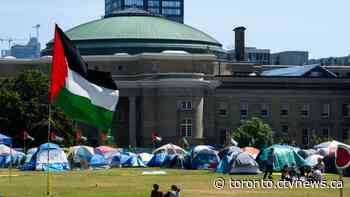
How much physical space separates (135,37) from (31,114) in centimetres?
3960

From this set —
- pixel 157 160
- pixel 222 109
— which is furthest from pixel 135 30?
pixel 157 160

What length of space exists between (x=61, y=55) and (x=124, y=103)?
89.5m

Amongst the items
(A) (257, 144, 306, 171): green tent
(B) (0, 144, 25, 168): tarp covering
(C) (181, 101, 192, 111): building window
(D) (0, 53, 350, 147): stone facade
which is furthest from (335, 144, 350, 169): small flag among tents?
(C) (181, 101, 192, 111): building window

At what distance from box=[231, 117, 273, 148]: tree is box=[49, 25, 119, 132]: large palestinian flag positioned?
7060 centimetres

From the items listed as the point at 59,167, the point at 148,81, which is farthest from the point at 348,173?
the point at 148,81

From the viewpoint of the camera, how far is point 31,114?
93.1 m

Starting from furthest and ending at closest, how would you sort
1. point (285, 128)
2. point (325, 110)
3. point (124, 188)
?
point (325, 110) < point (285, 128) < point (124, 188)

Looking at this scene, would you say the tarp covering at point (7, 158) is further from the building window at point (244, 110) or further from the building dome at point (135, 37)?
the building dome at point (135, 37)

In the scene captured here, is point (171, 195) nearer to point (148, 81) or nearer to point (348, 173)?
point (348, 173)

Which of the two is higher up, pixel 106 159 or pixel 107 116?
pixel 107 116

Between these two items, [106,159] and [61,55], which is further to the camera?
[106,159]

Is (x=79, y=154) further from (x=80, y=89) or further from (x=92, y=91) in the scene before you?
→ (x=92, y=91)

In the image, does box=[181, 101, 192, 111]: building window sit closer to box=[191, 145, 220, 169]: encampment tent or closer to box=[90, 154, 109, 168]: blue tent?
box=[90, 154, 109, 168]: blue tent

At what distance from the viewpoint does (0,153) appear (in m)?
73.9
